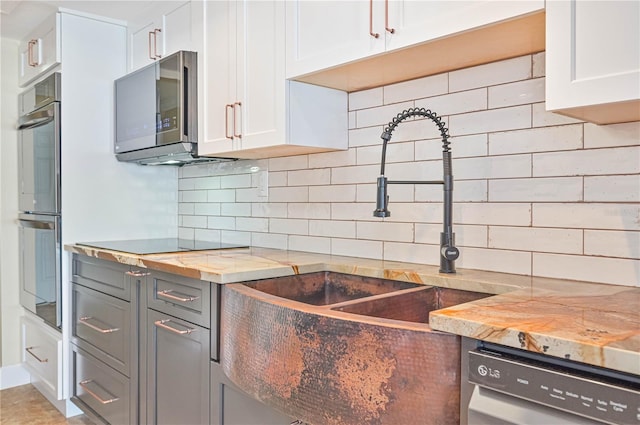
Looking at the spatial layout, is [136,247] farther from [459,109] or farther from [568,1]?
[568,1]

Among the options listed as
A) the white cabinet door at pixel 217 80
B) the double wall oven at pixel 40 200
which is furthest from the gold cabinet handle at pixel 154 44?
the double wall oven at pixel 40 200

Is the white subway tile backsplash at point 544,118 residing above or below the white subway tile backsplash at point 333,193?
above

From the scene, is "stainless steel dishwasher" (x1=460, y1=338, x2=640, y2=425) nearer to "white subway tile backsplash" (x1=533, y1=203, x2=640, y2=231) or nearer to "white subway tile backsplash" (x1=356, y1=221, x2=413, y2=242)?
"white subway tile backsplash" (x1=533, y1=203, x2=640, y2=231)

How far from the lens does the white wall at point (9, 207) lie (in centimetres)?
330

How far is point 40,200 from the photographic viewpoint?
2984mm

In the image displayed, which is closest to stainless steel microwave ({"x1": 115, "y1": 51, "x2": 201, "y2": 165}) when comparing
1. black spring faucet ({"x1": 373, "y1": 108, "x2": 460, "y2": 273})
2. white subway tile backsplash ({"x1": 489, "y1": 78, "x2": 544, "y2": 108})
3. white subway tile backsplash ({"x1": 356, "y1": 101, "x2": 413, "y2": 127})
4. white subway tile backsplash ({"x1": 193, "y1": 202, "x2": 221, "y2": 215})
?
white subway tile backsplash ({"x1": 193, "y1": 202, "x2": 221, "y2": 215})

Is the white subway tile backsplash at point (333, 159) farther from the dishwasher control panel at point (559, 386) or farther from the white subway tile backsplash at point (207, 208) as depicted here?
the dishwasher control panel at point (559, 386)

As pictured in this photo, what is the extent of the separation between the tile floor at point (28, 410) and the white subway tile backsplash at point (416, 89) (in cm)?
234

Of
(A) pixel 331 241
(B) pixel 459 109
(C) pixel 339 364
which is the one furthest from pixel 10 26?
(C) pixel 339 364

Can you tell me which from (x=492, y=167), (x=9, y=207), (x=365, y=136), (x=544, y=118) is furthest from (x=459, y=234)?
(x=9, y=207)

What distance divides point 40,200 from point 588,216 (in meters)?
2.86

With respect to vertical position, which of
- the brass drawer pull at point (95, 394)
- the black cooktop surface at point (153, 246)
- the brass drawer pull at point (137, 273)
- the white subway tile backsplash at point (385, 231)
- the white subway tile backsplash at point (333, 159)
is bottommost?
the brass drawer pull at point (95, 394)

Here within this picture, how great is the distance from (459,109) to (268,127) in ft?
2.46

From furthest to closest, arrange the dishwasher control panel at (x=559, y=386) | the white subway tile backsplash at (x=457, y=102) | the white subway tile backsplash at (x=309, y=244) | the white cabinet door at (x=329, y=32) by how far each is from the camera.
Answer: the white subway tile backsplash at (x=309, y=244) → the white subway tile backsplash at (x=457, y=102) → the white cabinet door at (x=329, y=32) → the dishwasher control panel at (x=559, y=386)
